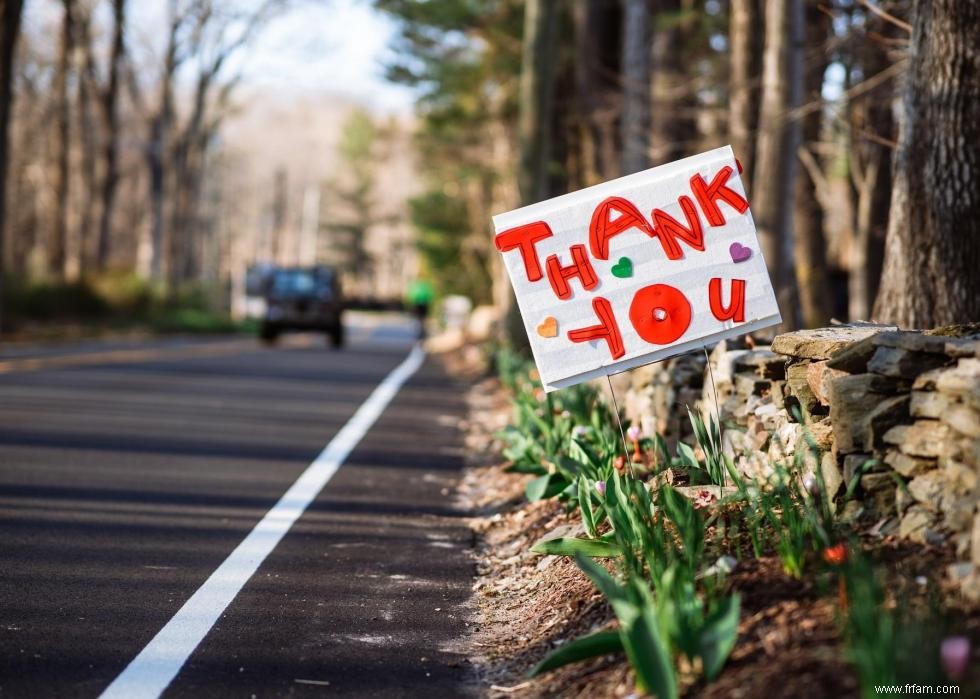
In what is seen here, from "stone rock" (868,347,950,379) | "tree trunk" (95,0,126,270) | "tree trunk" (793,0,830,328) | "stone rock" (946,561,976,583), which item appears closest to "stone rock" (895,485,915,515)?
"stone rock" (868,347,950,379)

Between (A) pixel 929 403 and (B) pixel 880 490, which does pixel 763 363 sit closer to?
(B) pixel 880 490

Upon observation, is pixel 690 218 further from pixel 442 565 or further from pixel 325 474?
pixel 325 474

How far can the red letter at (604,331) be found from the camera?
624 centimetres

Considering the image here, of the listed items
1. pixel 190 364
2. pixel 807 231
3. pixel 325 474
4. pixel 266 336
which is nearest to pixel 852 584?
pixel 325 474

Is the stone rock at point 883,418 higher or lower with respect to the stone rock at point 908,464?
higher

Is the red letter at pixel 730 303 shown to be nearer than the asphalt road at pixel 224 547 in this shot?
No

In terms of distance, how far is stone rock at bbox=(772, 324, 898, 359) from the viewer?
605 cm

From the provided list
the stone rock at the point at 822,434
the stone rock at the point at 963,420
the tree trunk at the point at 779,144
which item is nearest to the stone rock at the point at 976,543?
the stone rock at the point at 963,420

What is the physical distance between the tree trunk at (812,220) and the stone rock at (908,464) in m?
15.9

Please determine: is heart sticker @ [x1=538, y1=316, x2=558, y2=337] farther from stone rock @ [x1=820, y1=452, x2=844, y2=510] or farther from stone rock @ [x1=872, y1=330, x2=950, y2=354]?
stone rock @ [x1=872, y1=330, x2=950, y2=354]

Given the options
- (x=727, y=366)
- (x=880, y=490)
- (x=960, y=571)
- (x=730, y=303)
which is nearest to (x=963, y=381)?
(x=880, y=490)

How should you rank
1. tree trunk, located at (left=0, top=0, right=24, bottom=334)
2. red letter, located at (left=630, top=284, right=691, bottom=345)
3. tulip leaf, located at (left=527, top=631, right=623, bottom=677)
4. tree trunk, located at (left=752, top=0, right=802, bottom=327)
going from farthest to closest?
tree trunk, located at (left=0, top=0, right=24, bottom=334)
tree trunk, located at (left=752, top=0, right=802, bottom=327)
red letter, located at (left=630, top=284, right=691, bottom=345)
tulip leaf, located at (left=527, top=631, right=623, bottom=677)

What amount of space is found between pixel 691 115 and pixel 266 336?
53.2ft

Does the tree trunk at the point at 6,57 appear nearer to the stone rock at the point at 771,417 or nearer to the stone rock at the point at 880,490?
the stone rock at the point at 771,417
